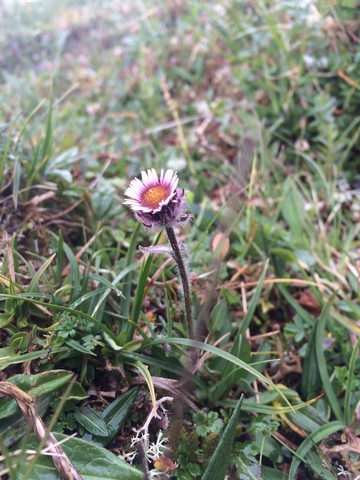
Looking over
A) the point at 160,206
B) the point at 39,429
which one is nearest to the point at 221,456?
the point at 39,429

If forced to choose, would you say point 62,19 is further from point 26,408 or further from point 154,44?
point 26,408

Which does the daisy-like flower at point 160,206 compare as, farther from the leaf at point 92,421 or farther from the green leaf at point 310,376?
the green leaf at point 310,376

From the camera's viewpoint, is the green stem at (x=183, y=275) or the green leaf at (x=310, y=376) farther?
the green leaf at (x=310, y=376)

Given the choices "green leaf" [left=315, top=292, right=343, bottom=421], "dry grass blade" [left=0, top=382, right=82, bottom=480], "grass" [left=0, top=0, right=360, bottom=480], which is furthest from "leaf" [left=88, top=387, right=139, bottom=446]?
"green leaf" [left=315, top=292, right=343, bottom=421]

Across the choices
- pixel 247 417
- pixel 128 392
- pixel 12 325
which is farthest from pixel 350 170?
pixel 12 325

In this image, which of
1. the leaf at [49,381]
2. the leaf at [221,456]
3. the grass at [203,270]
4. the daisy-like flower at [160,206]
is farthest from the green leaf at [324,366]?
the leaf at [49,381]

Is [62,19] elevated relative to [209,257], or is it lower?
elevated
